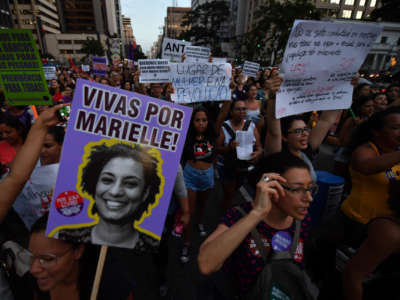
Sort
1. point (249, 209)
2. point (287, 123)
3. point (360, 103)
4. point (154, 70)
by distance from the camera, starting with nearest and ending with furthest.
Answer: point (249, 209) < point (287, 123) < point (360, 103) < point (154, 70)

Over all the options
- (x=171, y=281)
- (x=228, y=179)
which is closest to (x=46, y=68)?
(x=228, y=179)

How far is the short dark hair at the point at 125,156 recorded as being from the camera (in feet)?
4.49

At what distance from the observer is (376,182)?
2.06 metres

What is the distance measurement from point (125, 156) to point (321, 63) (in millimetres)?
2101

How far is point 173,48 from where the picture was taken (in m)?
5.57

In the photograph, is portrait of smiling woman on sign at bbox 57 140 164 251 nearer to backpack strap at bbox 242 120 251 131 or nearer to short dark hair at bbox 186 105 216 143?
short dark hair at bbox 186 105 216 143

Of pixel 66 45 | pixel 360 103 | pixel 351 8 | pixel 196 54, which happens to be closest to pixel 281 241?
pixel 360 103

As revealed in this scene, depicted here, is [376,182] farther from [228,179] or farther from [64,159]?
[64,159]

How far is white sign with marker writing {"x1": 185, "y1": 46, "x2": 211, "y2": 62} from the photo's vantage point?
17.5 ft

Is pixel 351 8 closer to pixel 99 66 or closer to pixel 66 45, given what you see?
pixel 99 66

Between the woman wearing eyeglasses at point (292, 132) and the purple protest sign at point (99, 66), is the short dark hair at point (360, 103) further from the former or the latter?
the purple protest sign at point (99, 66)

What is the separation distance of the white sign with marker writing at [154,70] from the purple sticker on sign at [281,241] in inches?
155

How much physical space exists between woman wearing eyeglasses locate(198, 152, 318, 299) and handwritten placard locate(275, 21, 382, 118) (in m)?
0.81

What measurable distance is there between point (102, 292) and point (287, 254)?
129cm
